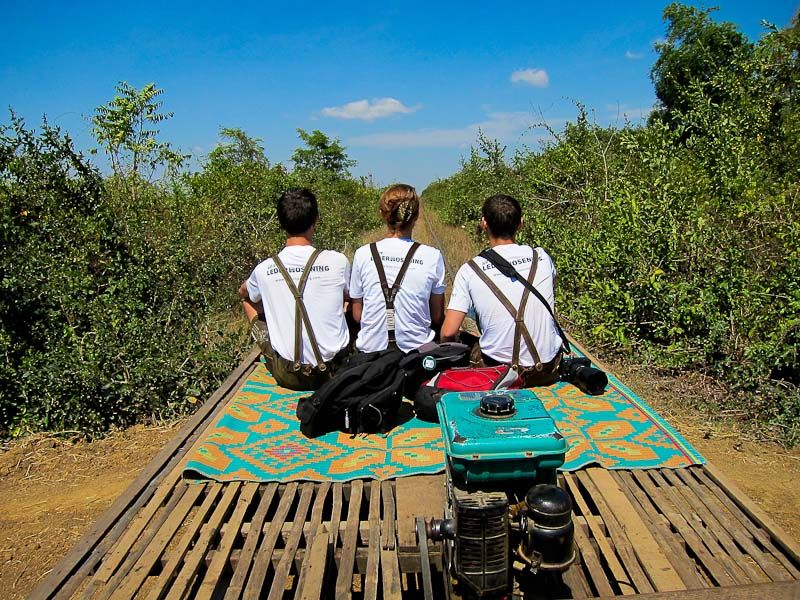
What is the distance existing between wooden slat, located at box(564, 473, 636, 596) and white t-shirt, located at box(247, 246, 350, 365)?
1853 mm

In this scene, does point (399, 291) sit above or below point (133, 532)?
above

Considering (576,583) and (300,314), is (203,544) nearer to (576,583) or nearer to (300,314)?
(576,583)

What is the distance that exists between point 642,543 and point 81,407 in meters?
4.41

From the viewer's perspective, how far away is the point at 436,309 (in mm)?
4535

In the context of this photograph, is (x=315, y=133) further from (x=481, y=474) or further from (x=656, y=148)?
(x=481, y=474)

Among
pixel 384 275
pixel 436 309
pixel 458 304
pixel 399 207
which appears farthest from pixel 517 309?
pixel 399 207

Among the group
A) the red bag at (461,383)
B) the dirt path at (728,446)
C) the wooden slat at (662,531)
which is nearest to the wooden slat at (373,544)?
the red bag at (461,383)

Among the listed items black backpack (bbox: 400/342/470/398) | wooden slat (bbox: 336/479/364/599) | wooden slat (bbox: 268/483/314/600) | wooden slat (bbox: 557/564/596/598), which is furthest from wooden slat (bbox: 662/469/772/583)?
wooden slat (bbox: 268/483/314/600)

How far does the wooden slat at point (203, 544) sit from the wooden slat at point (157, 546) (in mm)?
118

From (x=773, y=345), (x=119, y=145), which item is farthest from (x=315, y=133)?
(x=773, y=345)

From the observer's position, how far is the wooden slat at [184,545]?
7.72 ft

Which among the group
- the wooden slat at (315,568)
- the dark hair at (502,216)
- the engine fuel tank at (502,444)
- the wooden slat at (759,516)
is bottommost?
the wooden slat at (759,516)

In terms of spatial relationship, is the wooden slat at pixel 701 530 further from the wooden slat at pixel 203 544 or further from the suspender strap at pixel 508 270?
the wooden slat at pixel 203 544

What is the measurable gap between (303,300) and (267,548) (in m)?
1.86
